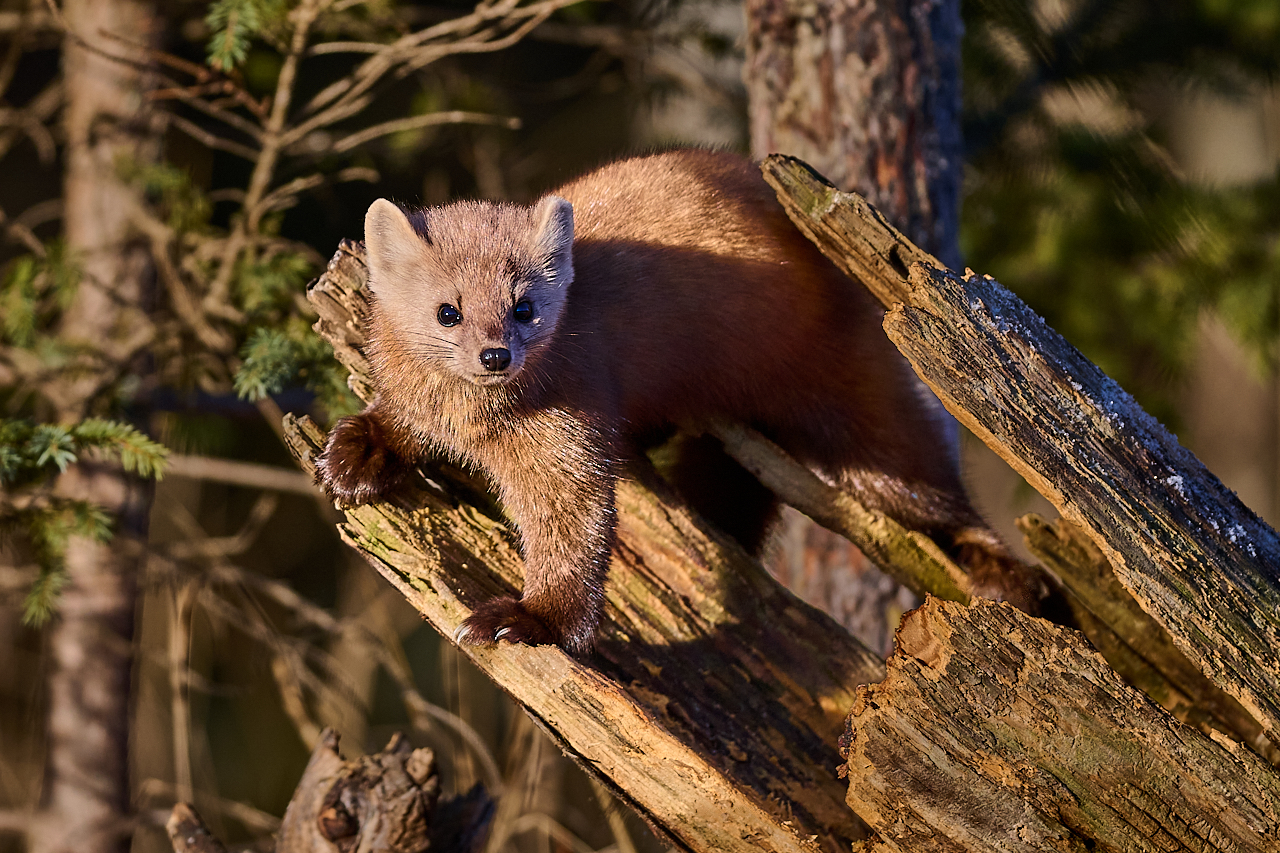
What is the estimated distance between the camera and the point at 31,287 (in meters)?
4.66

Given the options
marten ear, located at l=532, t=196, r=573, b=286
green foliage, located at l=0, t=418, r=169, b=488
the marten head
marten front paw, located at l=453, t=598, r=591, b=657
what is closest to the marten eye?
the marten head

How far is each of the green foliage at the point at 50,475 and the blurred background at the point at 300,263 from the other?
1 cm

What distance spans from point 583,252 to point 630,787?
5.74 feet

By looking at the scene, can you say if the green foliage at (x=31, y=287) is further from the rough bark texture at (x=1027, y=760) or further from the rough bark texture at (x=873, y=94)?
the rough bark texture at (x=1027, y=760)

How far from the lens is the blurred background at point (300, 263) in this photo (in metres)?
4.39

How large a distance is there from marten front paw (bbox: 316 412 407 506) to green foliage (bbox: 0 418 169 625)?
0.69 metres

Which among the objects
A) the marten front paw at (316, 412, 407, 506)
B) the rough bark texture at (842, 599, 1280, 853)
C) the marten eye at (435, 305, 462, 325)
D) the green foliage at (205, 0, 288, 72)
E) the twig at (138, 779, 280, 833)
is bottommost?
the twig at (138, 779, 280, 833)

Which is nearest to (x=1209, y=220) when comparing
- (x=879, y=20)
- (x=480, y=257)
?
(x=879, y=20)

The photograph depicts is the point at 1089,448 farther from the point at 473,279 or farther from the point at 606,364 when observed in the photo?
the point at 473,279

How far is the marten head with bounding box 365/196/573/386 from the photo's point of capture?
10.7 feet

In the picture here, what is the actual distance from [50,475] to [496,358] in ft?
7.76

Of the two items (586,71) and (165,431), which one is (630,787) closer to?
(165,431)

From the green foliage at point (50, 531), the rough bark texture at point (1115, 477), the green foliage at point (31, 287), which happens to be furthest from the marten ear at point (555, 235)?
the green foliage at point (31, 287)

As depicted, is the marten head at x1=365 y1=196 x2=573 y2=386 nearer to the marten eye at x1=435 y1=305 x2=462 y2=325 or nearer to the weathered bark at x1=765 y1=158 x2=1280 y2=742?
the marten eye at x1=435 y1=305 x2=462 y2=325
